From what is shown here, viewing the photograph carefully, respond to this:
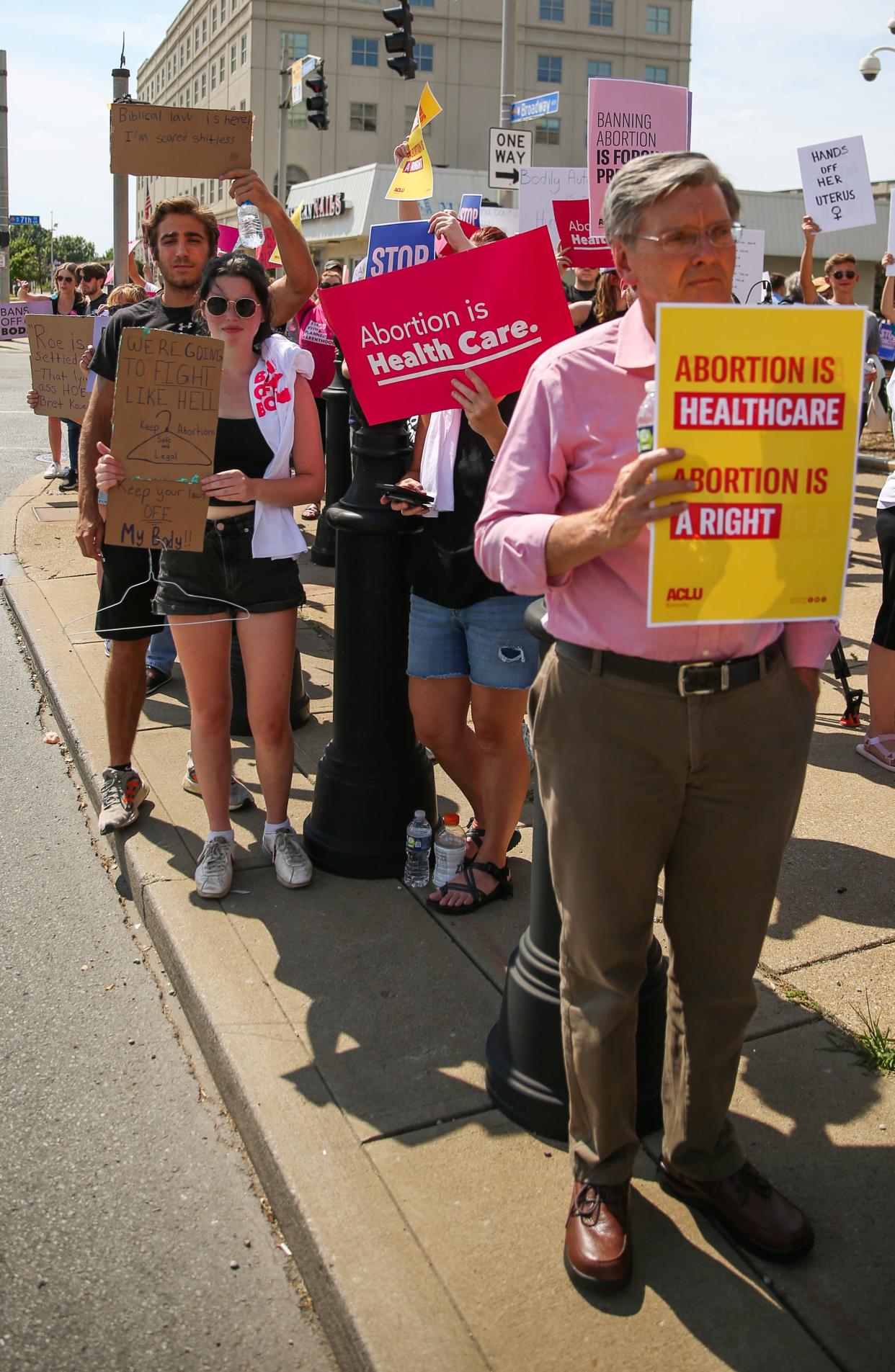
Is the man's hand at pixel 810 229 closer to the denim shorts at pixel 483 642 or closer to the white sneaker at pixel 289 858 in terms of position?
the denim shorts at pixel 483 642

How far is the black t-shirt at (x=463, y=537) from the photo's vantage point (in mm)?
3598

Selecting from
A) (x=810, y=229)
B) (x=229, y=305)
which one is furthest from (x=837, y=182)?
(x=229, y=305)

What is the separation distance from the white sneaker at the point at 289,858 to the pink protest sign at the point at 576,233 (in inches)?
140

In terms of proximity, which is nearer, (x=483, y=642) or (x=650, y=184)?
(x=650, y=184)

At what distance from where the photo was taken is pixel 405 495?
3.57 meters

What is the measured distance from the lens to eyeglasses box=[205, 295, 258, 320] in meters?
3.74

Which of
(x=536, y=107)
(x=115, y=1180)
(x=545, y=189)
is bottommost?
(x=115, y=1180)

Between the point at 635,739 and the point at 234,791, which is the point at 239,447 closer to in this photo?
the point at 234,791

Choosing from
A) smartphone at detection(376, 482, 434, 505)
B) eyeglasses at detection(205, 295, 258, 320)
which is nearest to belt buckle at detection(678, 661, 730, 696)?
smartphone at detection(376, 482, 434, 505)

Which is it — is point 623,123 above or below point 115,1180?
above

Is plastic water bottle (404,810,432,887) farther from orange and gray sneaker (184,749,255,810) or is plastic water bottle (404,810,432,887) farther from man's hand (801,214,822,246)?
man's hand (801,214,822,246)

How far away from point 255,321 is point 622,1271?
2866mm

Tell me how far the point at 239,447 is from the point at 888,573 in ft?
9.29

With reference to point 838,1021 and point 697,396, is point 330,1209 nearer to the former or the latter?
point 838,1021
